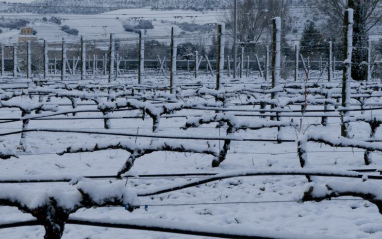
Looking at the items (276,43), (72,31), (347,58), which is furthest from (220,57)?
(72,31)

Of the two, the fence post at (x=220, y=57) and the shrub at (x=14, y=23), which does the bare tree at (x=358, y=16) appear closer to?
the fence post at (x=220, y=57)

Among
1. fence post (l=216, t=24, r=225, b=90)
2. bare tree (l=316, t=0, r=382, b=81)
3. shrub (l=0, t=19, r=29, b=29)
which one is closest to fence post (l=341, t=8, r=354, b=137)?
fence post (l=216, t=24, r=225, b=90)

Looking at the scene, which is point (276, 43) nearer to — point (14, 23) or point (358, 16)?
point (358, 16)

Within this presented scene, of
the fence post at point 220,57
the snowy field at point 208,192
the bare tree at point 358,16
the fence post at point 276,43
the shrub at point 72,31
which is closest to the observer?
the snowy field at point 208,192

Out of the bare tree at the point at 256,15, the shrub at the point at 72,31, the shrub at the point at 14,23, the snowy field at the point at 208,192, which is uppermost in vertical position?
the shrub at the point at 14,23

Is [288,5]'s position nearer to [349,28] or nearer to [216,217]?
[349,28]

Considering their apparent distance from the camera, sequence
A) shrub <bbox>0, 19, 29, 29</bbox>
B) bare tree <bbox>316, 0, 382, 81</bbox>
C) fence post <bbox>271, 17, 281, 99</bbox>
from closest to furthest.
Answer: fence post <bbox>271, 17, 281, 99</bbox> → bare tree <bbox>316, 0, 382, 81</bbox> → shrub <bbox>0, 19, 29, 29</bbox>

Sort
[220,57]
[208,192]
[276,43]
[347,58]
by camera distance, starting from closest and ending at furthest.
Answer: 1. [208,192]
2. [347,58]
3. [276,43]
4. [220,57]

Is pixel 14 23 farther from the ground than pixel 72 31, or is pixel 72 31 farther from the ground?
pixel 14 23

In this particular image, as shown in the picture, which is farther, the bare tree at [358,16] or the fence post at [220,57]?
the bare tree at [358,16]

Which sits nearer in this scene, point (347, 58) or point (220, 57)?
point (347, 58)

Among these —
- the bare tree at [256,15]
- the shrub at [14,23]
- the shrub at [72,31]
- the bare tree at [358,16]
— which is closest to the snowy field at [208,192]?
the bare tree at [358,16]

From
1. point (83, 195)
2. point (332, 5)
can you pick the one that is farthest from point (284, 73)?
point (83, 195)

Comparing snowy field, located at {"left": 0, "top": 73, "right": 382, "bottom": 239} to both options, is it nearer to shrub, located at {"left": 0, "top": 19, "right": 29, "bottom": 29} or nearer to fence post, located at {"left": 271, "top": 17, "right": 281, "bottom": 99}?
fence post, located at {"left": 271, "top": 17, "right": 281, "bottom": 99}
